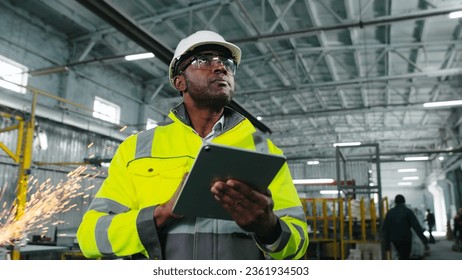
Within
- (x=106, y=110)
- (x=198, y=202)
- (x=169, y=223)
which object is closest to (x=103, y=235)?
(x=169, y=223)

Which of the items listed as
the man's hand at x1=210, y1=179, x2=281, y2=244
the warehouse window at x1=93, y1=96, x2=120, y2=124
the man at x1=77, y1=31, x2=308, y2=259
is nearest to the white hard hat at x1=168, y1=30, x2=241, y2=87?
the man at x1=77, y1=31, x2=308, y2=259

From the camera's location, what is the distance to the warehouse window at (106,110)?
40.4 feet

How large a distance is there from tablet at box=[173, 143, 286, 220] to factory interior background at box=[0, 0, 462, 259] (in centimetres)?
385

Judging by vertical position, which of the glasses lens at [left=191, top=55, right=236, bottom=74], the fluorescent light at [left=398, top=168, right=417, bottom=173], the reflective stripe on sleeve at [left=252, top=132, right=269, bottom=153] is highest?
the fluorescent light at [left=398, top=168, right=417, bottom=173]

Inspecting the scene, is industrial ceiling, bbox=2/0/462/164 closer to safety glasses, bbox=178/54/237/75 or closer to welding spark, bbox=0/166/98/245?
safety glasses, bbox=178/54/237/75

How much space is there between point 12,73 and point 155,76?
5.50m

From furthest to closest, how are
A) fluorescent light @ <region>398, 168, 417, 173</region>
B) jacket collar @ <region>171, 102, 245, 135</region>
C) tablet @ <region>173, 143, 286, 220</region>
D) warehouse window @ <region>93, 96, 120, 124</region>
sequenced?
fluorescent light @ <region>398, 168, 417, 173</region>, warehouse window @ <region>93, 96, 120, 124</region>, jacket collar @ <region>171, 102, 245, 135</region>, tablet @ <region>173, 143, 286, 220</region>

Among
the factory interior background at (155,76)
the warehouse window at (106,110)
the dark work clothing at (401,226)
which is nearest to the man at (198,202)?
the factory interior background at (155,76)

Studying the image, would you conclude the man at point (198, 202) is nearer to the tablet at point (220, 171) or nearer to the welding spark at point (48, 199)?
the tablet at point (220, 171)

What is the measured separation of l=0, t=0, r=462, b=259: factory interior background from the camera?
7.99 metres

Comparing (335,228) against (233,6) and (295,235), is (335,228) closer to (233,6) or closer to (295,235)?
(233,6)
